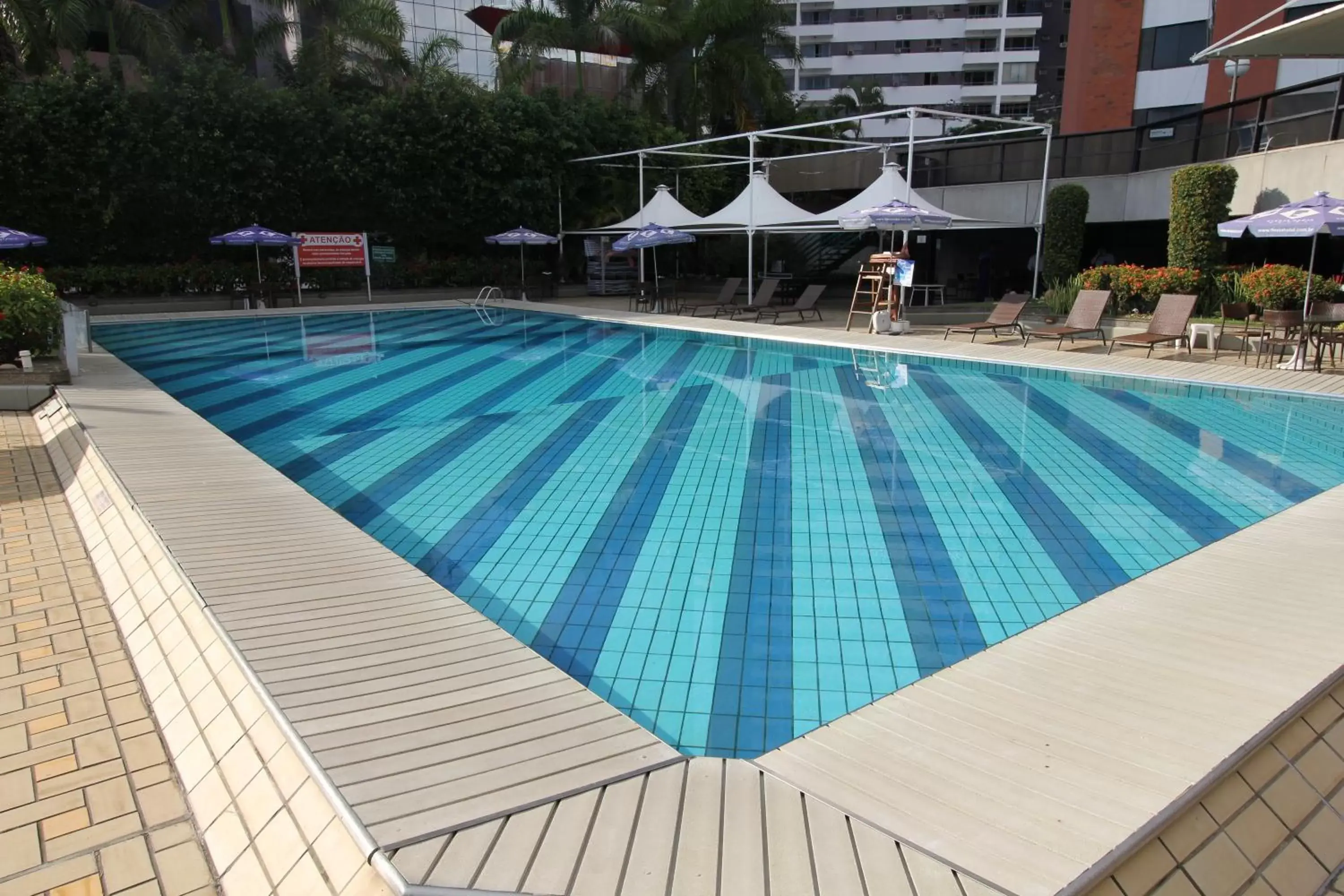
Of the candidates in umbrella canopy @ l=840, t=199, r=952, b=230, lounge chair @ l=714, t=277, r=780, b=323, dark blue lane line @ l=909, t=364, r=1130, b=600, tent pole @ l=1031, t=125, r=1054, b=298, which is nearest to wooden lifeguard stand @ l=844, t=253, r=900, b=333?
umbrella canopy @ l=840, t=199, r=952, b=230

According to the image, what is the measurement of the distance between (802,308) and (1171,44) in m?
17.5

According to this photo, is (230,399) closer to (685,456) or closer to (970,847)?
(685,456)

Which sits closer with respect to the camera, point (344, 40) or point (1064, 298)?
point (1064, 298)

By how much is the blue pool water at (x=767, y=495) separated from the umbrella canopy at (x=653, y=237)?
609 cm

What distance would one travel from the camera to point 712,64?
2812cm

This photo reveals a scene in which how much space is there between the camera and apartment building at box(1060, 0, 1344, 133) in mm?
24547

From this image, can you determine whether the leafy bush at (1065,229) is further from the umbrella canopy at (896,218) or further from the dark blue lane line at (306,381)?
the dark blue lane line at (306,381)

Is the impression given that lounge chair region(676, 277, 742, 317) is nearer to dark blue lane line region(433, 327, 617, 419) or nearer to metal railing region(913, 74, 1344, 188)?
dark blue lane line region(433, 327, 617, 419)

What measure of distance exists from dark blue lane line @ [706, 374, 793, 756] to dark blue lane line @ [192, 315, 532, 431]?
257 inches

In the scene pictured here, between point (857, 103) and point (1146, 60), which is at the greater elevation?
point (857, 103)

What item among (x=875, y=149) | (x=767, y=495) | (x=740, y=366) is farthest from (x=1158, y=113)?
(x=767, y=495)

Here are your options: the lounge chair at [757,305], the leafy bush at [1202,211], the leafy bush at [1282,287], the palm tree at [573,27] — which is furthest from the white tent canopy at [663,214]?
the leafy bush at [1282,287]

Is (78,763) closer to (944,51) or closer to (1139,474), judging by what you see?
(1139,474)

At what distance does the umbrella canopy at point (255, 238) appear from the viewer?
19547 millimetres
